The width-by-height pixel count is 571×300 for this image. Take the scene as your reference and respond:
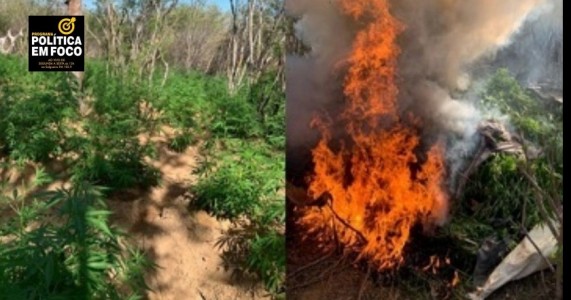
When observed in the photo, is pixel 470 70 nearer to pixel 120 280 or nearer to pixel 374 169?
pixel 374 169

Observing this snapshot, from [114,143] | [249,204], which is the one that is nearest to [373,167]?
[249,204]

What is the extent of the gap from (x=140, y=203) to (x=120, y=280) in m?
0.75

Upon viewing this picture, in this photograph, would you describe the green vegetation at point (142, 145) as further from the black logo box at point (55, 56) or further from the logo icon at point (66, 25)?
the logo icon at point (66, 25)

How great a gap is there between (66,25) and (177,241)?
1.41m

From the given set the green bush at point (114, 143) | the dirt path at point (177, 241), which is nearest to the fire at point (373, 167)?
the dirt path at point (177, 241)

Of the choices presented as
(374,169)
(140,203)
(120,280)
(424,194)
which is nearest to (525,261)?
(424,194)

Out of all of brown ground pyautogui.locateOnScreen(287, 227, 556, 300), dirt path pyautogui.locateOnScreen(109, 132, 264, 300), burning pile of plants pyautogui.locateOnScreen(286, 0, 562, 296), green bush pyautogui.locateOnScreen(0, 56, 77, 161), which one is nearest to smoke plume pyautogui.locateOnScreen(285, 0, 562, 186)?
burning pile of plants pyautogui.locateOnScreen(286, 0, 562, 296)

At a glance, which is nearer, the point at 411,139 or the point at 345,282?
the point at 411,139

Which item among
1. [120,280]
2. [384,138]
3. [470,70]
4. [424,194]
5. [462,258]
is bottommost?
[120,280]

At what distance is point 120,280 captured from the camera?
10.4 feet

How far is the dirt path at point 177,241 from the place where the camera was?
3.51 meters

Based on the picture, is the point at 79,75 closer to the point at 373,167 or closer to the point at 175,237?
the point at 175,237

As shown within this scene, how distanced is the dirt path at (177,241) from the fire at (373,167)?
4.01ft

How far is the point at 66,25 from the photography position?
397 centimetres
